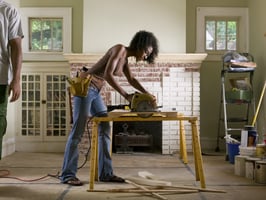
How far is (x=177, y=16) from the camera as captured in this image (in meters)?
6.18

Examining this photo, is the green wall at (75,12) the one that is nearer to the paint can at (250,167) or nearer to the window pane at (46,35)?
the window pane at (46,35)

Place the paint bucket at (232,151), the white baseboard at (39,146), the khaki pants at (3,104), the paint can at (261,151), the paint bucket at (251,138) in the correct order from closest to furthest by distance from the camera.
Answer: the khaki pants at (3,104) → the paint can at (261,151) → the paint bucket at (251,138) → the paint bucket at (232,151) → the white baseboard at (39,146)

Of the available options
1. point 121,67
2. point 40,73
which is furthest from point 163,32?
point 121,67

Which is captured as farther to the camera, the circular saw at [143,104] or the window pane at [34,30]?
the window pane at [34,30]

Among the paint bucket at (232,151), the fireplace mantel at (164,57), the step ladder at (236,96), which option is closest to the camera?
the paint bucket at (232,151)

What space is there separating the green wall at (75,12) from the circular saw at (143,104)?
350 cm

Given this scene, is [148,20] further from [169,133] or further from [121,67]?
[121,67]

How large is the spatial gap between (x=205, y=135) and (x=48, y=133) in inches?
99.0

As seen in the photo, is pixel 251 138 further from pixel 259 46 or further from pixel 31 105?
pixel 31 105

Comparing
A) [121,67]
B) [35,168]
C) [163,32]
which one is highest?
[163,32]

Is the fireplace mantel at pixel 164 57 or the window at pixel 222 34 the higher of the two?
the window at pixel 222 34

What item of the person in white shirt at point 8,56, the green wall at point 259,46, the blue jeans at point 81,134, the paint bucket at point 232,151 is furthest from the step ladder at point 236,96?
the person in white shirt at point 8,56

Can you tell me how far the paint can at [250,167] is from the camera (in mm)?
3906

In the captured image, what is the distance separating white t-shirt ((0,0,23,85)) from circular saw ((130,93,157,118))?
96 centimetres
